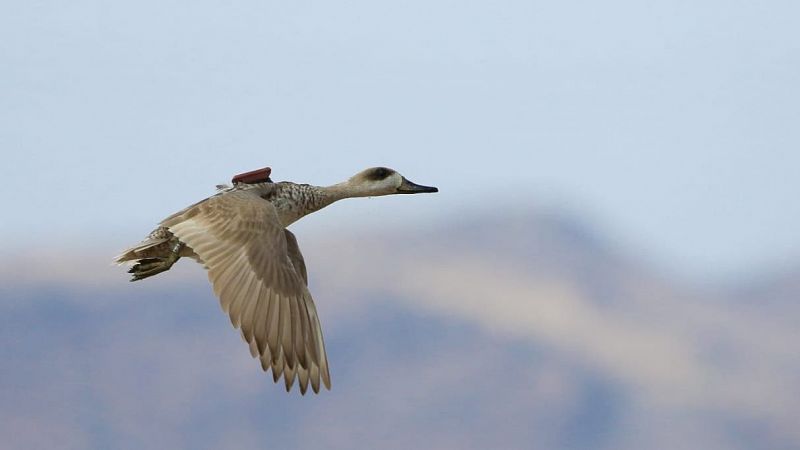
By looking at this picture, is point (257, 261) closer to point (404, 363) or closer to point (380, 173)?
point (380, 173)

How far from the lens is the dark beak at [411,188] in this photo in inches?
658

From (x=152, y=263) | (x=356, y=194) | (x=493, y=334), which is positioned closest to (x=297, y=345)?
(x=152, y=263)

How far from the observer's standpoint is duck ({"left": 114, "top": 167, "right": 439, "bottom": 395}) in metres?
13.1

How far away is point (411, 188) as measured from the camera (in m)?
16.9

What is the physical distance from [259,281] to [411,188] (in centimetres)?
371

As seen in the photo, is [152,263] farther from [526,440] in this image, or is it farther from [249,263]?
[526,440]

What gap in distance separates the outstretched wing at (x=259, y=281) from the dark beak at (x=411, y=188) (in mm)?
2544

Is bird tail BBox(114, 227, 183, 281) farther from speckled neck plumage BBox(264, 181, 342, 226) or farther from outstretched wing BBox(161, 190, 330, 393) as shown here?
speckled neck plumage BBox(264, 181, 342, 226)

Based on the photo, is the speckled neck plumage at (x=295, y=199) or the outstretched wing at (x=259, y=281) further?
the speckled neck plumage at (x=295, y=199)

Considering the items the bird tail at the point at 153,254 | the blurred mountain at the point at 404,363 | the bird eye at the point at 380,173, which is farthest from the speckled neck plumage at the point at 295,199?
the blurred mountain at the point at 404,363

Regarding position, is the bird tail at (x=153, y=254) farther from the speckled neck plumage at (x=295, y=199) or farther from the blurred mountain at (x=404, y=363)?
the blurred mountain at (x=404, y=363)

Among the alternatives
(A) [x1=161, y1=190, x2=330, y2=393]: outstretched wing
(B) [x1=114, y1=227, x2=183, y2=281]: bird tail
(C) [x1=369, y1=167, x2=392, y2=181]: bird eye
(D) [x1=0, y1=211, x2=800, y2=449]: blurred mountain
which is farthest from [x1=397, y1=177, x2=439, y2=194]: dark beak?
(D) [x1=0, y1=211, x2=800, y2=449]: blurred mountain

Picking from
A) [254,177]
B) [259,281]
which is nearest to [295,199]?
[254,177]

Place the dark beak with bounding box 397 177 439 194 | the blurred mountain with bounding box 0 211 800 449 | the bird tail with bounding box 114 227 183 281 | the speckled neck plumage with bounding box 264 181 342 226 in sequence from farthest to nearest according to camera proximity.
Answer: the blurred mountain with bounding box 0 211 800 449 < the dark beak with bounding box 397 177 439 194 < the speckled neck plumage with bounding box 264 181 342 226 < the bird tail with bounding box 114 227 183 281
